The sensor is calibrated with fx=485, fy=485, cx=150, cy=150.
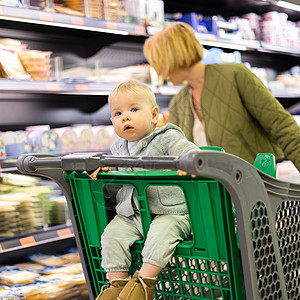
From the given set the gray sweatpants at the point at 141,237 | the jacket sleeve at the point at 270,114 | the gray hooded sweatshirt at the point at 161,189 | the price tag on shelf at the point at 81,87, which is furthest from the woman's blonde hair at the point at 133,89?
the price tag on shelf at the point at 81,87

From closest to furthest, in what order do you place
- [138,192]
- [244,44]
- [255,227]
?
[255,227], [138,192], [244,44]

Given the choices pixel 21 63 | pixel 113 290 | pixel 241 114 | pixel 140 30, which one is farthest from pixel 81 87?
pixel 113 290

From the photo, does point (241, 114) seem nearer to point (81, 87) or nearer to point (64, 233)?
point (81, 87)

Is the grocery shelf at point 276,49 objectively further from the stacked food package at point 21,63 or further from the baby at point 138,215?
the baby at point 138,215

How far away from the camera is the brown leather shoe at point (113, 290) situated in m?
1.34

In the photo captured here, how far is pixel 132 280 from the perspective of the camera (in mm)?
1313

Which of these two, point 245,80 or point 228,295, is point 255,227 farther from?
point 245,80

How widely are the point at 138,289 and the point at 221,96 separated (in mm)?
1299

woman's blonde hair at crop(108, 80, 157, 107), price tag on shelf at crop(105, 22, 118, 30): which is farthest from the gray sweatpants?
price tag on shelf at crop(105, 22, 118, 30)

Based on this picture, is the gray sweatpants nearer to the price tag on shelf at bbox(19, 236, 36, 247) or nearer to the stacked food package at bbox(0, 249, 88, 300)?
the stacked food package at bbox(0, 249, 88, 300)

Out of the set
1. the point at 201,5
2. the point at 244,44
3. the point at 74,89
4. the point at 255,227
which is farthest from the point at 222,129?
the point at 201,5

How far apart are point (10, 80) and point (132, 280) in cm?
164

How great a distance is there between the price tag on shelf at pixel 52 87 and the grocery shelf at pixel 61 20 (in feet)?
1.13

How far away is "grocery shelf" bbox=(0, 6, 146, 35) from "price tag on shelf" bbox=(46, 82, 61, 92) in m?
0.34
